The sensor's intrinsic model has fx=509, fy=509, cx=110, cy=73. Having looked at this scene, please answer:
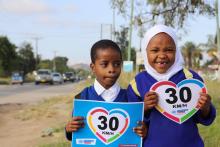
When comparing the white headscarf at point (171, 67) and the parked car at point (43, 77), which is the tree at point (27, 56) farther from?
the white headscarf at point (171, 67)

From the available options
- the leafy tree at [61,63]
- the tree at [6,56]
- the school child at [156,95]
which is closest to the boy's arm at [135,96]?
the school child at [156,95]

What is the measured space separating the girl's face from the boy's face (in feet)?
0.77

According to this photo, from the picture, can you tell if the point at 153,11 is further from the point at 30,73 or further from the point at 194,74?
the point at 30,73

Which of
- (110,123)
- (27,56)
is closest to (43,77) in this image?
(27,56)

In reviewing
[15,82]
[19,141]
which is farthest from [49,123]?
[15,82]

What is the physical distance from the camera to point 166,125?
130 inches

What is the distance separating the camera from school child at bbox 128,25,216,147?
10.8 feet

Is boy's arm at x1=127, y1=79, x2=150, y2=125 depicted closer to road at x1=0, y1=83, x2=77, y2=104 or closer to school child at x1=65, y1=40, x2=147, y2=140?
school child at x1=65, y1=40, x2=147, y2=140

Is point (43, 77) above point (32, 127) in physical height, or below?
below

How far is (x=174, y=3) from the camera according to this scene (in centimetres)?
1357

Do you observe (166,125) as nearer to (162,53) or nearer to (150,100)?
(150,100)

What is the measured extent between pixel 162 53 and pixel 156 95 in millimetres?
275

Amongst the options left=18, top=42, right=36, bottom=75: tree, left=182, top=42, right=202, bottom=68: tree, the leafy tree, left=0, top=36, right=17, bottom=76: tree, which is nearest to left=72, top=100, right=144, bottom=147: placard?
left=182, top=42, right=202, bottom=68: tree

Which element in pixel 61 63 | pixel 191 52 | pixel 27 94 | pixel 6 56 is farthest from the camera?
pixel 61 63
